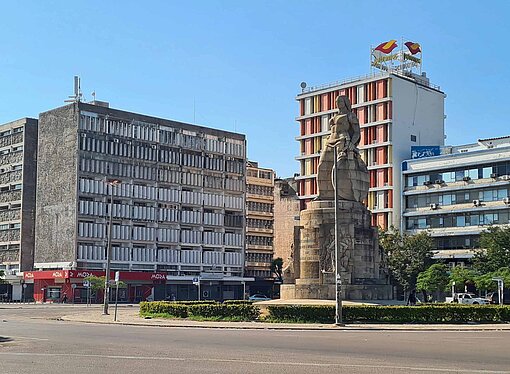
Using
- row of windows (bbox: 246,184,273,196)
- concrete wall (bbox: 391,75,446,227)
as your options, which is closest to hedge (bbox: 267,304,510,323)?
concrete wall (bbox: 391,75,446,227)

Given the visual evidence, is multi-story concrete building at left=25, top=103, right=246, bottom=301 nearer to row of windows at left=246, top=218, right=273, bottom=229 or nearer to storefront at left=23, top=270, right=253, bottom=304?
storefront at left=23, top=270, right=253, bottom=304

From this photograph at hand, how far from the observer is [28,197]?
10450 centimetres

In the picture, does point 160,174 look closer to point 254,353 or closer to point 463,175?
point 463,175

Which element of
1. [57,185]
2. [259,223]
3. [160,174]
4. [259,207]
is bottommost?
[259,223]

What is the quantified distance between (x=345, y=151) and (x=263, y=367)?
25.8 meters

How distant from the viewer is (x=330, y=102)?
107m

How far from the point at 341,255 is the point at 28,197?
240ft

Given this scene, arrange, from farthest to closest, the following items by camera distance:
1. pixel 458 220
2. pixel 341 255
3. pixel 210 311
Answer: pixel 458 220
pixel 341 255
pixel 210 311

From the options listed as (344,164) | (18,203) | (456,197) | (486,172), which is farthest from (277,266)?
(344,164)

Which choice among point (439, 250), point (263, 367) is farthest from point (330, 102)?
point (263, 367)

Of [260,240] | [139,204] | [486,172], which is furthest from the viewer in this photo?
[260,240]

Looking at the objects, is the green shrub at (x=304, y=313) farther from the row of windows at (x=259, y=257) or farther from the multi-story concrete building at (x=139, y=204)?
the row of windows at (x=259, y=257)

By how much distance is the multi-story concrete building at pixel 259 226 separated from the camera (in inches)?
4657

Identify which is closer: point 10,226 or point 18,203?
point 18,203
